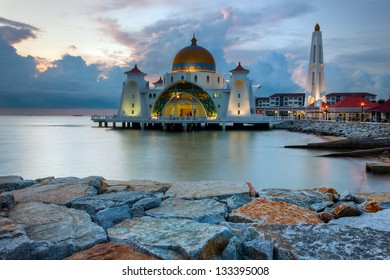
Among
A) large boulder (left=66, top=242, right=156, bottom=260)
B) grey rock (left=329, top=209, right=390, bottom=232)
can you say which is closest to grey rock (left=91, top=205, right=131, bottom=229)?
large boulder (left=66, top=242, right=156, bottom=260)

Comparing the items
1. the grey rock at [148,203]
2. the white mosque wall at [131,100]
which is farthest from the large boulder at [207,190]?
the white mosque wall at [131,100]

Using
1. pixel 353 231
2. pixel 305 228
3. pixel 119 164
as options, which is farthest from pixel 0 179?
pixel 119 164

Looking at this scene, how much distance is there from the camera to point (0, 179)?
162 inches

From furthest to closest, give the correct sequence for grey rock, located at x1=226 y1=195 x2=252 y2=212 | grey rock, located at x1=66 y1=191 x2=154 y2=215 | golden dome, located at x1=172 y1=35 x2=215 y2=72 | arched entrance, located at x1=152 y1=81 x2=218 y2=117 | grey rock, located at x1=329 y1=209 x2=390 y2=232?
golden dome, located at x1=172 y1=35 x2=215 y2=72 < arched entrance, located at x1=152 y1=81 x2=218 y2=117 < grey rock, located at x1=226 y1=195 x2=252 y2=212 < grey rock, located at x1=66 y1=191 x2=154 y2=215 < grey rock, located at x1=329 y1=209 x2=390 y2=232

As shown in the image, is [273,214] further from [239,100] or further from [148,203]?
[239,100]

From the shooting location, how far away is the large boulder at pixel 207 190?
3512mm

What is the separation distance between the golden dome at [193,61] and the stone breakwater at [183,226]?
3715 centimetres

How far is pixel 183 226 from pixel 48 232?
A: 38.5 inches

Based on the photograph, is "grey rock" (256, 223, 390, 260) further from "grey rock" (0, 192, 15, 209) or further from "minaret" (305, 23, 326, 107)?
Result: "minaret" (305, 23, 326, 107)

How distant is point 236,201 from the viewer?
3305mm

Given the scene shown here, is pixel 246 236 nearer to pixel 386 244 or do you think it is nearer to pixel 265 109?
pixel 386 244

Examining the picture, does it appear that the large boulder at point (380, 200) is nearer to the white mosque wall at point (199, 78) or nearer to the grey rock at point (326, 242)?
the grey rock at point (326, 242)

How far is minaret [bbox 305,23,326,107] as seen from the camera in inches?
1770
